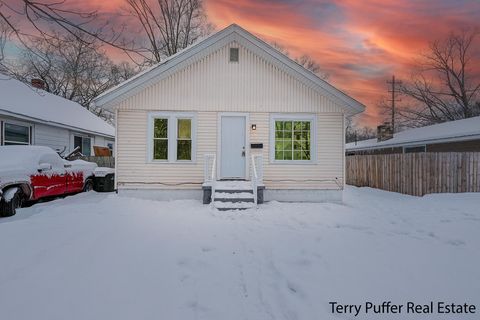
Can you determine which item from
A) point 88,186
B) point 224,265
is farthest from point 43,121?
point 224,265

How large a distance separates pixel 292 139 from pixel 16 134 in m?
12.0

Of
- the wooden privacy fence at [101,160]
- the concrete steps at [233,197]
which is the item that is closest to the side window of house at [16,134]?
the wooden privacy fence at [101,160]

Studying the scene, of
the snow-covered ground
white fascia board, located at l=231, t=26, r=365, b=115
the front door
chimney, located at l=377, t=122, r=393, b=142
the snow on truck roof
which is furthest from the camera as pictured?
chimney, located at l=377, t=122, r=393, b=142

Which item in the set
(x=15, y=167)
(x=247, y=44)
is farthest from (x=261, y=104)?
(x=15, y=167)

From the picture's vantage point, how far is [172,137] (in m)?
11.3

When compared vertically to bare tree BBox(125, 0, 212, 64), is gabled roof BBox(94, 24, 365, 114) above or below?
below

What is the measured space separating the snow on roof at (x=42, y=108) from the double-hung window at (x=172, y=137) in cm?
388

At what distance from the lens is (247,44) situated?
446 inches

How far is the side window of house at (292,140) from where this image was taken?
11562 mm

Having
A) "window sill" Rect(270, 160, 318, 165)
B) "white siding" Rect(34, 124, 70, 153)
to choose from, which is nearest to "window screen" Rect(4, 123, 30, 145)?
"white siding" Rect(34, 124, 70, 153)

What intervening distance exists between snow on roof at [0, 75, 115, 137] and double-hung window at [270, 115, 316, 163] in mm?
8143

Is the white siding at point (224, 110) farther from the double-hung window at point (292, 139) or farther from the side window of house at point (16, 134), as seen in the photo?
the side window of house at point (16, 134)

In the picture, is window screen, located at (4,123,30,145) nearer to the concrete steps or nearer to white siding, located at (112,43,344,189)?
white siding, located at (112,43,344,189)

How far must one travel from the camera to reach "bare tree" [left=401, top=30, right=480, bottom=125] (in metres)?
32.3
